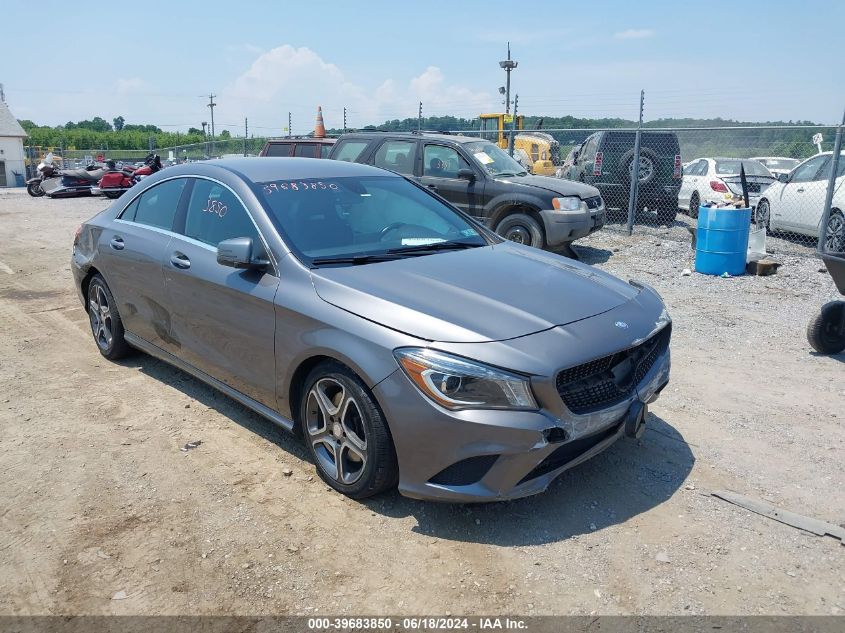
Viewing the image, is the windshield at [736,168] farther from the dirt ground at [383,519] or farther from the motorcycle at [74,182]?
the motorcycle at [74,182]

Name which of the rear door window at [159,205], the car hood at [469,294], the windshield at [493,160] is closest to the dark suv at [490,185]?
the windshield at [493,160]

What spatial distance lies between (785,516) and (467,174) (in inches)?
296

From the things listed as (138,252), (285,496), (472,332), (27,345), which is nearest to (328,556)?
(285,496)

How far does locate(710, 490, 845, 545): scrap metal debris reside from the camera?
327 centimetres

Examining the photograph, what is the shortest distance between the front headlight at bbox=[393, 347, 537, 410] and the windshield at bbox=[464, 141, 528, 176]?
25.3ft

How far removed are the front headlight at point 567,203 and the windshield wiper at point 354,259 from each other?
639 cm

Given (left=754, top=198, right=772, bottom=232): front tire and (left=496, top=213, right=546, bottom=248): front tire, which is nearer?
(left=496, top=213, right=546, bottom=248): front tire

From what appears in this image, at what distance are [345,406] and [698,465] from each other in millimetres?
2074

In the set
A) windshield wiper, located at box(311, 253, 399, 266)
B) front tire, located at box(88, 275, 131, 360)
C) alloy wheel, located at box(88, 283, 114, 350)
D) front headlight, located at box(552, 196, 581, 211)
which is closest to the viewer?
windshield wiper, located at box(311, 253, 399, 266)

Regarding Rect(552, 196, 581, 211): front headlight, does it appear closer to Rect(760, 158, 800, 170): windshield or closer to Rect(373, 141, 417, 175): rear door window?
Rect(373, 141, 417, 175): rear door window

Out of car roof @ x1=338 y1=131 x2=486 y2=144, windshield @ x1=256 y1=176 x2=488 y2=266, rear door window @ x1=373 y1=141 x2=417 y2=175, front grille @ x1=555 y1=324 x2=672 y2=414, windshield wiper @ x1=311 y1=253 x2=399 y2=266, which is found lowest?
front grille @ x1=555 y1=324 x2=672 y2=414

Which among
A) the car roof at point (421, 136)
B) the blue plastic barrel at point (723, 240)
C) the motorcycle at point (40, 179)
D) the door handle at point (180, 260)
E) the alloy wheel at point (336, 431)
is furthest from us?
the motorcycle at point (40, 179)

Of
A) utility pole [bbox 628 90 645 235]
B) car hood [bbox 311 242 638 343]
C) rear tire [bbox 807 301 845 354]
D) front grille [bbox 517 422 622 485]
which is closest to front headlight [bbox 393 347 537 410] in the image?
car hood [bbox 311 242 638 343]

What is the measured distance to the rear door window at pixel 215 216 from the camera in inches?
164
